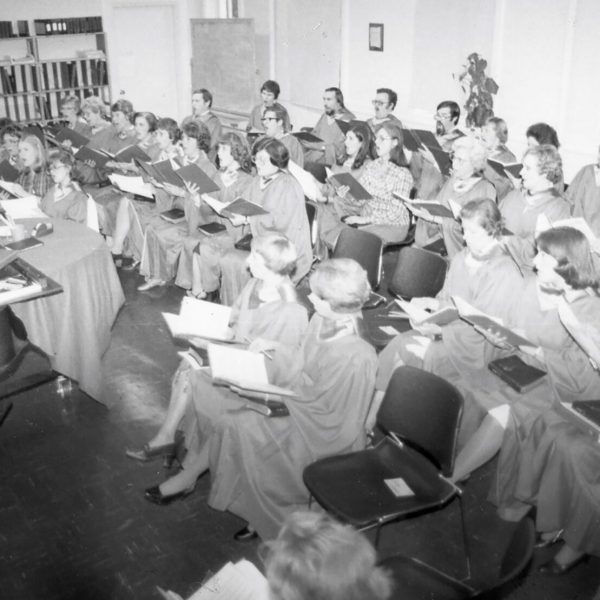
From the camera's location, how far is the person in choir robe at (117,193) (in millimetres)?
7066

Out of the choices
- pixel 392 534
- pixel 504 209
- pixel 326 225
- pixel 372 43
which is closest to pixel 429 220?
pixel 504 209

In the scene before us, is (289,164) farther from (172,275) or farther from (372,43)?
(372,43)

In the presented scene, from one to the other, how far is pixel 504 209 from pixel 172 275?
2994 millimetres

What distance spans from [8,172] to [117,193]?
1168 millimetres

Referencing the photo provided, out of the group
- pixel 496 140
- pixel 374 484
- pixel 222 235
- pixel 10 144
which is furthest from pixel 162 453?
pixel 496 140

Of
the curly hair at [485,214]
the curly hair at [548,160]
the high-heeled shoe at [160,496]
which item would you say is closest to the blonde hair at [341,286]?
the curly hair at [485,214]

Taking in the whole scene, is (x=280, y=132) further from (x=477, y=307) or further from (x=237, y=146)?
(x=477, y=307)

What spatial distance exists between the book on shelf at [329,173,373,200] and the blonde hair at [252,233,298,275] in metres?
2.00

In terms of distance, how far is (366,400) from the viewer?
3.25 meters

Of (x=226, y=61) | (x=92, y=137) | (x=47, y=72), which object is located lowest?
(x=92, y=137)

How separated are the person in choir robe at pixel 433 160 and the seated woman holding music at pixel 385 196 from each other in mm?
741

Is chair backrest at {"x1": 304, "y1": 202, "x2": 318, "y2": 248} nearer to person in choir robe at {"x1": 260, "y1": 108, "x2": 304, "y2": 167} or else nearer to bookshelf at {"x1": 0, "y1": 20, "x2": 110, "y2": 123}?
person in choir robe at {"x1": 260, "y1": 108, "x2": 304, "y2": 167}

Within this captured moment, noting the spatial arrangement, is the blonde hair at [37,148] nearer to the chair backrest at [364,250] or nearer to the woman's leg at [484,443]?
the chair backrest at [364,250]

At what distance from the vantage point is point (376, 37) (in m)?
9.52
